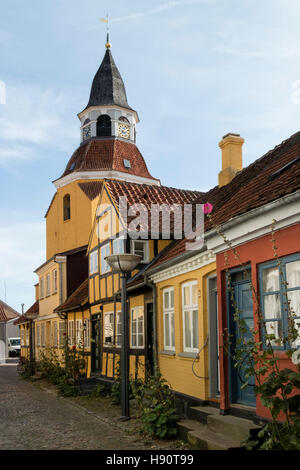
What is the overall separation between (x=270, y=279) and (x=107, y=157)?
24.9 m

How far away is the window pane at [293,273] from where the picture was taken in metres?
6.84

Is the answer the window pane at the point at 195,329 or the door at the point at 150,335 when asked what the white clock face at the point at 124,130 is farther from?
the window pane at the point at 195,329

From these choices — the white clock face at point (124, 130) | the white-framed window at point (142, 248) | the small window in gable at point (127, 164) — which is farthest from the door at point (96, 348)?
the white clock face at point (124, 130)

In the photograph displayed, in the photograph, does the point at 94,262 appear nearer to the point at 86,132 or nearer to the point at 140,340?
the point at 140,340

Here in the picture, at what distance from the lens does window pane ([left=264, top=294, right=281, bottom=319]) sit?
7.25 meters

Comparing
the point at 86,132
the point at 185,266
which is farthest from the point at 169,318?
the point at 86,132

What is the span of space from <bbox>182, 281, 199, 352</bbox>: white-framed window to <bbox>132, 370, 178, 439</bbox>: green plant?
98 centimetres

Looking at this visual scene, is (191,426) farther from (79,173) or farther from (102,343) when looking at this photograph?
(79,173)

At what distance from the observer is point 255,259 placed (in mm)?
7648

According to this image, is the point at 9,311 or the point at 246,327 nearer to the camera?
the point at 246,327

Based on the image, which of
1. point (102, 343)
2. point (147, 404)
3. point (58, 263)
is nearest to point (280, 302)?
point (147, 404)

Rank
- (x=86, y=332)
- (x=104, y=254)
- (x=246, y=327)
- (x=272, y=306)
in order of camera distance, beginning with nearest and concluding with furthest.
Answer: (x=272, y=306) < (x=246, y=327) < (x=104, y=254) < (x=86, y=332)

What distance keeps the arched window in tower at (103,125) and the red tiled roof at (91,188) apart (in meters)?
4.30
